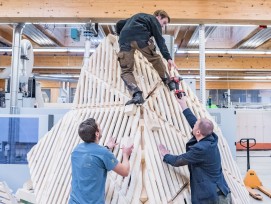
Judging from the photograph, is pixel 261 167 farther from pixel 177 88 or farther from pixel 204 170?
pixel 204 170

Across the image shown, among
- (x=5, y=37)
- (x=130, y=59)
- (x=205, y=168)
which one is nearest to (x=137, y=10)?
(x=130, y=59)

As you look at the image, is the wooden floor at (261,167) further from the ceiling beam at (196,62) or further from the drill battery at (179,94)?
the ceiling beam at (196,62)

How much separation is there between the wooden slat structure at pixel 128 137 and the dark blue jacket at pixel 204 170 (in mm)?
274

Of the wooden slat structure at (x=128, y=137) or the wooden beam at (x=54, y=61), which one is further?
the wooden beam at (x=54, y=61)

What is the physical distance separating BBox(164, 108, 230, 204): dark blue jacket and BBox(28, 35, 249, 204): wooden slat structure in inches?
10.8

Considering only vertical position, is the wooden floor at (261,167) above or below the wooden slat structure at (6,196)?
below

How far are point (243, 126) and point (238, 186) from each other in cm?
963

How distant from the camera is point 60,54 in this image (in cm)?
1031

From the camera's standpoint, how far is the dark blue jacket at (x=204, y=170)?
2.45 m

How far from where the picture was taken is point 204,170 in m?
2.50

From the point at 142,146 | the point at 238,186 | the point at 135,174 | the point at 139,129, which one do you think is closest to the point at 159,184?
the point at 135,174

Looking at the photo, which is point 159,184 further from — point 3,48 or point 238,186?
point 3,48

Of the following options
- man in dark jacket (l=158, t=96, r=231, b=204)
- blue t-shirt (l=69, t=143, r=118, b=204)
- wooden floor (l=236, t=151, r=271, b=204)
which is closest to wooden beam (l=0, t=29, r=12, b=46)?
blue t-shirt (l=69, t=143, r=118, b=204)

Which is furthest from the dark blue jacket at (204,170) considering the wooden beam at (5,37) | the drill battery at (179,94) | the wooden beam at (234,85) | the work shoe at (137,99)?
the wooden beam at (234,85)
